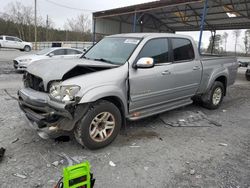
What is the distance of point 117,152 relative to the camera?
386cm

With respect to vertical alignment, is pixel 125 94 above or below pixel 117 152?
above

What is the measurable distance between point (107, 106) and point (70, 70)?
0.81m

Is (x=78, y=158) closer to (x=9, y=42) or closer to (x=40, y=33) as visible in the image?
(x=9, y=42)

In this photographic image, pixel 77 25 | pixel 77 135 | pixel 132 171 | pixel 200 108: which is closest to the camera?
pixel 132 171

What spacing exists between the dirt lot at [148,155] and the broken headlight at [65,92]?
0.93 meters

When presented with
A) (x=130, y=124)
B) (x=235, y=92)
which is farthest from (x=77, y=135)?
(x=235, y=92)

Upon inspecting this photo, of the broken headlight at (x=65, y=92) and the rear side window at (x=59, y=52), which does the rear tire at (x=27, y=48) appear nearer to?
the rear side window at (x=59, y=52)

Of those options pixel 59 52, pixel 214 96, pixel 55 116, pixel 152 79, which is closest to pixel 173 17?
pixel 59 52

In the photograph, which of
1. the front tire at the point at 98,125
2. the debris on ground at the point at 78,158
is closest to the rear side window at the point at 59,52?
the front tire at the point at 98,125

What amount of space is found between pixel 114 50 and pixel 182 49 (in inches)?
65.1

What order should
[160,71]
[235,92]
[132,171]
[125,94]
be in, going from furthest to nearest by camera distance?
[235,92], [160,71], [125,94], [132,171]

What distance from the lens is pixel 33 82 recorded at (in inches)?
161

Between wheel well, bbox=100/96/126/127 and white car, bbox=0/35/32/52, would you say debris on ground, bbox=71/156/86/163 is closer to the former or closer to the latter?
wheel well, bbox=100/96/126/127

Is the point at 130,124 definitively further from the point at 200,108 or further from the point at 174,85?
the point at 200,108
